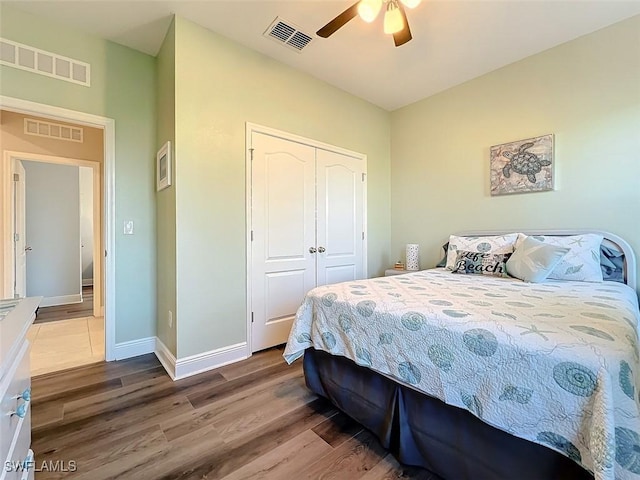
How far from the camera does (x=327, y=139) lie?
3.29 metres

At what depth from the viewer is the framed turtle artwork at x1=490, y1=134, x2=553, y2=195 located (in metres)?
2.68

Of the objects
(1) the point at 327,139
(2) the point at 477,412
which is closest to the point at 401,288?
(2) the point at 477,412

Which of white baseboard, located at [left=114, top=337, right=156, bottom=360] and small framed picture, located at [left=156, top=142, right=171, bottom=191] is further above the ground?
small framed picture, located at [left=156, top=142, right=171, bottom=191]

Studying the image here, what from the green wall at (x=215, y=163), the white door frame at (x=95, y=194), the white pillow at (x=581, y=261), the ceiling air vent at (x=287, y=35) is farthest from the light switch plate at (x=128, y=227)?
the white pillow at (x=581, y=261)

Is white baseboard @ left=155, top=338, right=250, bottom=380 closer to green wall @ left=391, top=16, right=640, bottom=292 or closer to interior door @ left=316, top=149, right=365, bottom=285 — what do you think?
interior door @ left=316, top=149, right=365, bottom=285

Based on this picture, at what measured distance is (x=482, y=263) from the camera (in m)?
2.59

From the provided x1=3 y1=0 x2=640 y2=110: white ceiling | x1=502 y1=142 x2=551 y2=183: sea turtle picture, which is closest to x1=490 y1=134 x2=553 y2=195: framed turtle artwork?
x1=502 y1=142 x2=551 y2=183: sea turtle picture

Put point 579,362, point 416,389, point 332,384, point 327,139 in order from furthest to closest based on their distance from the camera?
point 327,139 < point 332,384 < point 416,389 < point 579,362

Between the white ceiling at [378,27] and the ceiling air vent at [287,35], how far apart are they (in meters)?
0.04

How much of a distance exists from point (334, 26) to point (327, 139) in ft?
4.55

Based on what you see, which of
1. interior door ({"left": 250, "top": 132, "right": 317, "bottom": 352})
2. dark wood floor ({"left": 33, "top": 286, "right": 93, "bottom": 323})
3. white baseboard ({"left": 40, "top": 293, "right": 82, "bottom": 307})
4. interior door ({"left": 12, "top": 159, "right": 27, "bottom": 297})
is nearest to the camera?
interior door ({"left": 250, "top": 132, "right": 317, "bottom": 352})

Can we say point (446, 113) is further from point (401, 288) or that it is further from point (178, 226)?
point (178, 226)

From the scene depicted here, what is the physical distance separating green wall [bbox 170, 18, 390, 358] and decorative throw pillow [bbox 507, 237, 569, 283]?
2.29 meters

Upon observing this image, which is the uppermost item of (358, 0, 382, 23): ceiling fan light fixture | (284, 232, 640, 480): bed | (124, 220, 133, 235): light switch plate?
(358, 0, 382, 23): ceiling fan light fixture
